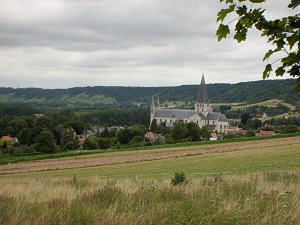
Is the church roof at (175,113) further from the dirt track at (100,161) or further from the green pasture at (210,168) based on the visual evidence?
the green pasture at (210,168)

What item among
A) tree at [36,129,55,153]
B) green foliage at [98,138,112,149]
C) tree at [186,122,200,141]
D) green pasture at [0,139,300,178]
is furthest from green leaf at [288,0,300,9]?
tree at [186,122,200,141]

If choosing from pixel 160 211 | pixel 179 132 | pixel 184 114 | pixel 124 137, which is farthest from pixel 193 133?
pixel 160 211

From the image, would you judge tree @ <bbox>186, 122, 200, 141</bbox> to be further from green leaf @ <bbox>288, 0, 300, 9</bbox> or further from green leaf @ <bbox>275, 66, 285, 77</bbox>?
green leaf @ <bbox>288, 0, 300, 9</bbox>

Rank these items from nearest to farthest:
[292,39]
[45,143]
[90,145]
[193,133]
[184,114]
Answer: [292,39]
[45,143]
[90,145]
[193,133]
[184,114]

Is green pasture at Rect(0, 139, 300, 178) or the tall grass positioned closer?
the tall grass

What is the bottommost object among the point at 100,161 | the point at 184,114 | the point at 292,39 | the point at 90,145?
the point at 90,145

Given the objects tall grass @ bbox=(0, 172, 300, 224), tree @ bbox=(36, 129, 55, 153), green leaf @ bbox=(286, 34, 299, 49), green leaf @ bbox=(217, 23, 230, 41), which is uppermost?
green leaf @ bbox=(217, 23, 230, 41)

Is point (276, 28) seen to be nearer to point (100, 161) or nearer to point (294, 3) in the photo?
point (294, 3)

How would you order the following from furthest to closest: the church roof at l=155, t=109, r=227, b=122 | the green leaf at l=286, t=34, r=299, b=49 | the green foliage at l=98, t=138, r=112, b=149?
the church roof at l=155, t=109, r=227, b=122 → the green foliage at l=98, t=138, r=112, b=149 → the green leaf at l=286, t=34, r=299, b=49

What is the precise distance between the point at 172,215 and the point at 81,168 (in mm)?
32808

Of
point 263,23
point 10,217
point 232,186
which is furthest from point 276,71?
point 232,186

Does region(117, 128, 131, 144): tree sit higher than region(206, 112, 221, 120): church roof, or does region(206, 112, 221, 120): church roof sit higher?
region(206, 112, 221, 120): church roof

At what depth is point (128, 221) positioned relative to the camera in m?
6.27

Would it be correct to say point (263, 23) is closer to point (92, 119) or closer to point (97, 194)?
point (97, 194)
